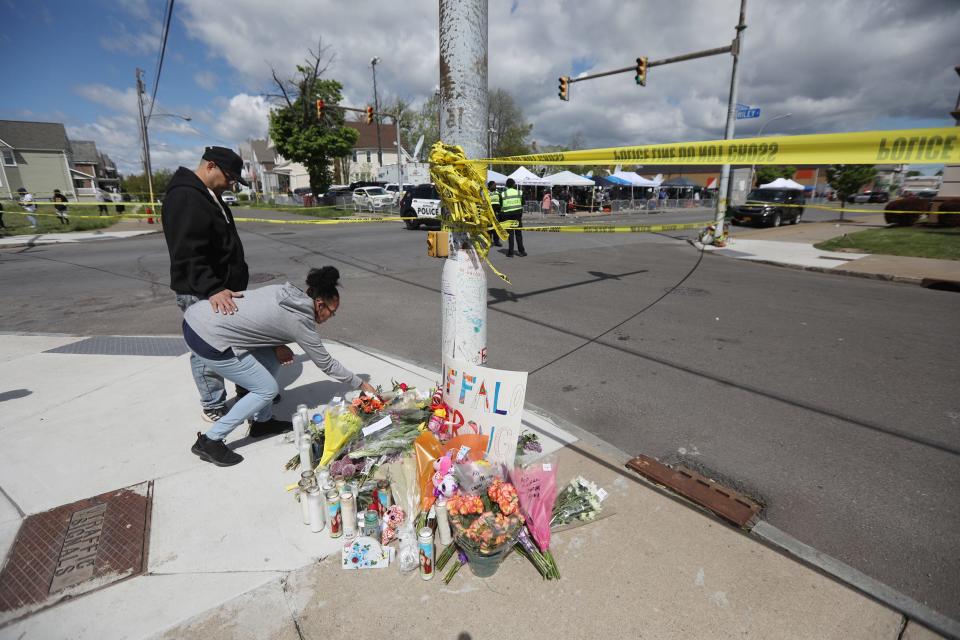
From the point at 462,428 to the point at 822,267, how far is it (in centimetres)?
1209

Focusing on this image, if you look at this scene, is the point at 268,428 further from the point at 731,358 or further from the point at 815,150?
the point at 731,358

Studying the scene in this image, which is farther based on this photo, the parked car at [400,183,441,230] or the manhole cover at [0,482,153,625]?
the parked car at [400,183,441,230]

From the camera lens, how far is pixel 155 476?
303cm

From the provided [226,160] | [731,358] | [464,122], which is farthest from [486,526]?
[731,358]

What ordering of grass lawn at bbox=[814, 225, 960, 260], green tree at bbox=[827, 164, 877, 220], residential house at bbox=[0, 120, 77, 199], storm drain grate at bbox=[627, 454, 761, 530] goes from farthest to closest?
1. residential house at bbox=[0, 120, 77, 199]
2. green tree at bbox=[827, 164, 877, 220]
3. grass lawn at bbox=[814, 225, 960, 260]
4. storm drain grate at bbox=[627, 454, 761, 530]

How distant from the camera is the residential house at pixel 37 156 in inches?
2009

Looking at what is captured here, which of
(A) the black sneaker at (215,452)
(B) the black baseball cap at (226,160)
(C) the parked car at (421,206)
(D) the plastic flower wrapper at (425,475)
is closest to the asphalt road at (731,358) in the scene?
(D) the plastic flower wrapper at (425,475)

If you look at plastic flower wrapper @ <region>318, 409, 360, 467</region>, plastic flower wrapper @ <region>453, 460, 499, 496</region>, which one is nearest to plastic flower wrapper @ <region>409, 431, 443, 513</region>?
plastic flower wrapper @ <region>453, 460, 499, 496</region>

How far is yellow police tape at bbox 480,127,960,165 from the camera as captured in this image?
2.17m

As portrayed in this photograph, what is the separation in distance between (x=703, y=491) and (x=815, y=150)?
6.83 feet

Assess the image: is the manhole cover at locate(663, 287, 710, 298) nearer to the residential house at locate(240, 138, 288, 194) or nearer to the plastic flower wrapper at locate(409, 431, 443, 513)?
the plastic flower wrapper at locate(409, 431, 443, 513)

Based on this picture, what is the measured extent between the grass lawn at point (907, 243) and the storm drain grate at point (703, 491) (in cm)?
1405

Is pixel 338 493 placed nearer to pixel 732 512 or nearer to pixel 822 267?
pixel 732 512

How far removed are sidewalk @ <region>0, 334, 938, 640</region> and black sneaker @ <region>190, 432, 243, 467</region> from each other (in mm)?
58
